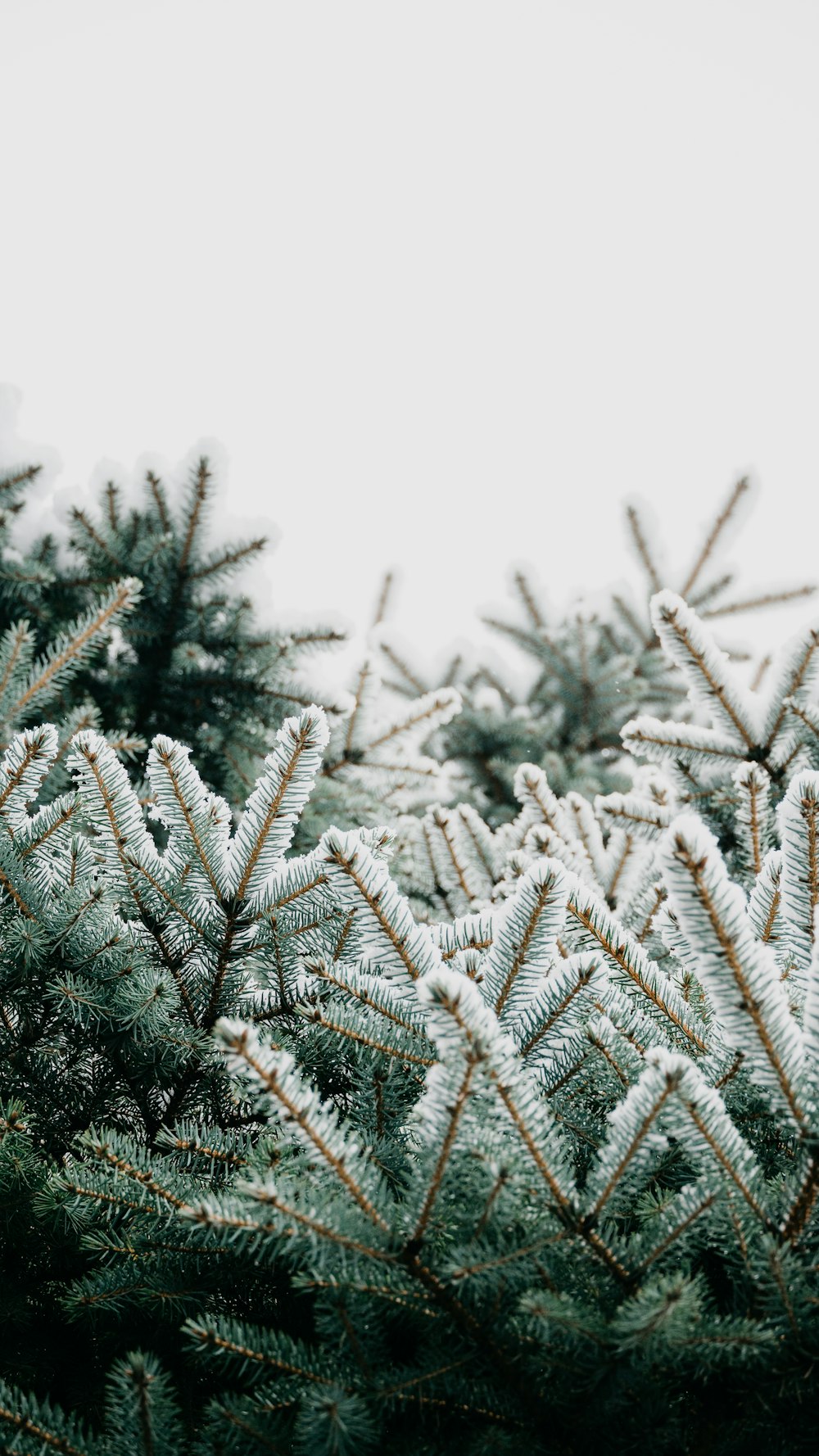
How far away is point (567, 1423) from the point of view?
0.88 metres

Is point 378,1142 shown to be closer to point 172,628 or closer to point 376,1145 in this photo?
point 376,1145

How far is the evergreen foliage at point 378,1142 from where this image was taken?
865 mm

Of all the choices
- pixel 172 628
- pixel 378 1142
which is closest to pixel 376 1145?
pixel 378 1142

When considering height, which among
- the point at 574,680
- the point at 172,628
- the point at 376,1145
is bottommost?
the point at 376,1145

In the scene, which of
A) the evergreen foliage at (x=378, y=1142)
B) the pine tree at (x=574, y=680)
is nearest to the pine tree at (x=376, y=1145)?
the evergreen foliage at (x=378, y=1142)

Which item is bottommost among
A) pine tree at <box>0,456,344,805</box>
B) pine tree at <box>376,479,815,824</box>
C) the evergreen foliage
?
the evergreen foliage

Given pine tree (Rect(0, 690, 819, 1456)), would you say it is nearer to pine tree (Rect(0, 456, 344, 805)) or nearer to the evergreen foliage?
the evergreen foliage


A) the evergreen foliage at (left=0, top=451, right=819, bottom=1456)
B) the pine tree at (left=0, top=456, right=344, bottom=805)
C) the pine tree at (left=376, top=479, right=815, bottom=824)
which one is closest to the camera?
the evergreen foliage at (left=0, top=451, right=819, bottom=1456)

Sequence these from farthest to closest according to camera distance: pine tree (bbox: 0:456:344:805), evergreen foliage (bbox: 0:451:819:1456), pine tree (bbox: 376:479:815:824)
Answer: pine tree (bbox: 376:479:815:824) < pine tree (bbox: 0:456:344:805) < evergreen foliage (bbox: 0:451:819:1456)

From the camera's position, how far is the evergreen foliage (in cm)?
86

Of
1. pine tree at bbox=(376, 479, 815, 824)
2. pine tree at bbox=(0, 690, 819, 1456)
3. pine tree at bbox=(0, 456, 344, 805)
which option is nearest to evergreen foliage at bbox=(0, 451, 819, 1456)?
pine tree at bbox=(0, 690, 819, 1456)

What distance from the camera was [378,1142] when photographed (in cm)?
117

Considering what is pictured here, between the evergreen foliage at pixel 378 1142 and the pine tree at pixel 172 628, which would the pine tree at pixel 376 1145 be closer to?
the evergreen foliage at pixel 378 1142

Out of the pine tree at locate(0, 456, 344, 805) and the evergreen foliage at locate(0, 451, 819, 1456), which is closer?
the evergreen foliage at locate(0, 451, 819, 1456)
